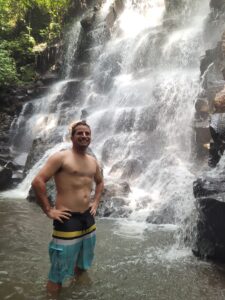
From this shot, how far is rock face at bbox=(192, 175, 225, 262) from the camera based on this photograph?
608cm

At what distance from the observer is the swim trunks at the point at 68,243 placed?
167 inches

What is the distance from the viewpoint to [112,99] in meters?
19.2

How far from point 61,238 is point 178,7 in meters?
22.5

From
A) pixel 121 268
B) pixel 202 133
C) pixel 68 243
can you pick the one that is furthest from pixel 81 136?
pixel 202 133

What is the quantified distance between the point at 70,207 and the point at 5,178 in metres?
10.3

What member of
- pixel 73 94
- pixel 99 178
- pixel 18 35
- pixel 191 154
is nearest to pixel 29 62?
pixel 18 35

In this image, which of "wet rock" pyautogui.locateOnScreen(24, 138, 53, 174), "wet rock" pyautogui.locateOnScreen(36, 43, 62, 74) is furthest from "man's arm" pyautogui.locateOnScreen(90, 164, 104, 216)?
"wet rock" pyautogui.locateOnScreen(36, 43, 62, 74)

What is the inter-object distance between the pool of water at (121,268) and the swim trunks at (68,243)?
55 centimetres

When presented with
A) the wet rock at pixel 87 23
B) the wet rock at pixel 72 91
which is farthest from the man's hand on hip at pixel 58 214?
the wet rock at pixel 87 23

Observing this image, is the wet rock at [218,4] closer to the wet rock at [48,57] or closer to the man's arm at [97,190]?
the wet rock at [48,57]

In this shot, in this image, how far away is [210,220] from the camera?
618 centimetres

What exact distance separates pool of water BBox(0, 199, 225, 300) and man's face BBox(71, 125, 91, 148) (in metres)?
1.83

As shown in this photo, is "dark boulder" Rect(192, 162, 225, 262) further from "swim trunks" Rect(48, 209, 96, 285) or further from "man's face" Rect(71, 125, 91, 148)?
"man's face" Rect(71, 125, 91, 148)

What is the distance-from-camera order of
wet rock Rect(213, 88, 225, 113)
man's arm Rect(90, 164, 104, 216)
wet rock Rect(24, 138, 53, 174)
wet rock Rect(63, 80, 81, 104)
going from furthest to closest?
wet rock Rect(63, 80, 81, 104)
wet rock Rect(24, 138, 53, 174)
wet rock Rect(213, 88, 225, 113)
man's arm Rect(90, 164, 104, 216)
